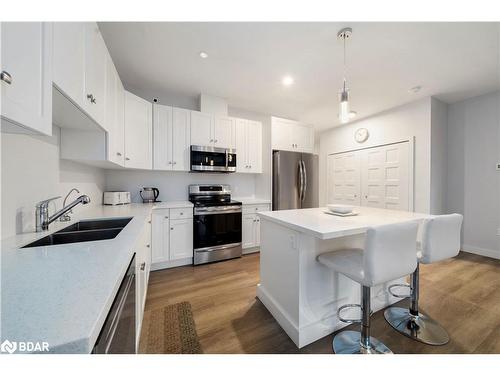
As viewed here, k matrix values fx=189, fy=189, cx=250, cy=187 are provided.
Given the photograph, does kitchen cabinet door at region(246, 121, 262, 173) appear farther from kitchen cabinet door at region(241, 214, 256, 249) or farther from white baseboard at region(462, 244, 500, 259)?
white baseboard at region(462, 244, 500, 259)

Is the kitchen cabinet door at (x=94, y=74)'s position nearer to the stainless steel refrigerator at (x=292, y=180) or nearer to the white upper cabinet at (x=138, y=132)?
the white upper cabinet at (x=138, y=132)

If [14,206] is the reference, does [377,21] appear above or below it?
above

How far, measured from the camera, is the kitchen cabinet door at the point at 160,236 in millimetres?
2518

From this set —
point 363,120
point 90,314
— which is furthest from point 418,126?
point 90,314

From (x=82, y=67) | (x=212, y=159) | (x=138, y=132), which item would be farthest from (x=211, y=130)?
(x=82, y=67)

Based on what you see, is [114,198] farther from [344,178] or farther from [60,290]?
[344,178]

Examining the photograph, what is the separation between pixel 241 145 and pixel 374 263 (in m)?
2.67

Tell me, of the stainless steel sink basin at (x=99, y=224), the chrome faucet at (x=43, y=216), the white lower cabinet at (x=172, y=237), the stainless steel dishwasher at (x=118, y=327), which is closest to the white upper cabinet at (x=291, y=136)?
the white lower cabinet at (x=172, y=237)

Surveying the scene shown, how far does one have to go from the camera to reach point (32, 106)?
706 mm

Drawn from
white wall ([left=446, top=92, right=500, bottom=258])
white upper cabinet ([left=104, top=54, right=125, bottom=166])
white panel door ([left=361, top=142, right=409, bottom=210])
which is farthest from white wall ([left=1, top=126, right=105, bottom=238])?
white wall ([left=446, top=92, right=500, bottom=258])

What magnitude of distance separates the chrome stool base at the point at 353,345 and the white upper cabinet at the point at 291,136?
273 centimetres

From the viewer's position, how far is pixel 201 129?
3.01 m
